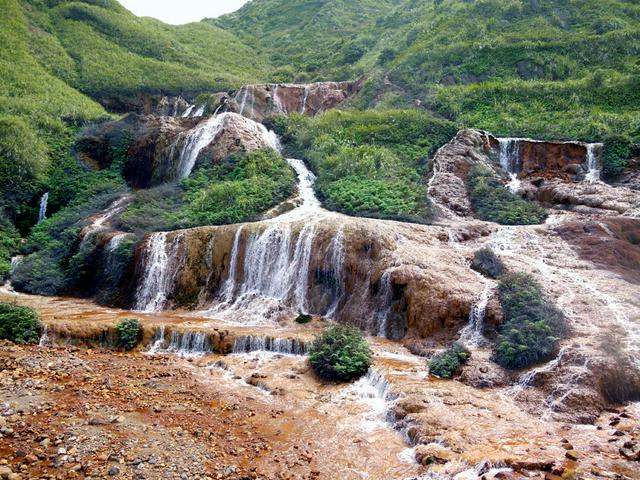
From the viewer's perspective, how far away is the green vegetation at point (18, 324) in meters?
13.4

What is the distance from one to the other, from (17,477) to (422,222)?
16485 mm

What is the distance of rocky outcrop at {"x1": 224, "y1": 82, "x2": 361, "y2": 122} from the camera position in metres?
38.8

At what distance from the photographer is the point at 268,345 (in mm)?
13898

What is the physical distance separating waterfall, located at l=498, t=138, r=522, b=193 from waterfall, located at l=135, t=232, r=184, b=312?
1649cm

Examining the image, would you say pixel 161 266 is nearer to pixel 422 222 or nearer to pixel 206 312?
pixel 206 312

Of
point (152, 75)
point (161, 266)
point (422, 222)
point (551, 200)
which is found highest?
point (152, 75)

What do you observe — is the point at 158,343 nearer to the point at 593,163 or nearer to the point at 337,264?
the point at 337,264

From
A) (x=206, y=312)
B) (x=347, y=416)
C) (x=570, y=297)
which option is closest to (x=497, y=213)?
(x=570, y=297)

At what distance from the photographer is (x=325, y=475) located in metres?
7.99

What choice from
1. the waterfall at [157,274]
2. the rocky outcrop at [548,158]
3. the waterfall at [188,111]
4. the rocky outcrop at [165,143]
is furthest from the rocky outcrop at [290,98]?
the waterfall at [157,274]

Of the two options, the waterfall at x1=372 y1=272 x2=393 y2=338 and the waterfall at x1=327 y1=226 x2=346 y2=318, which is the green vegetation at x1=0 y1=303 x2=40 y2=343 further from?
the waterfall at x1=372 y1=272 x2=393 y2=338

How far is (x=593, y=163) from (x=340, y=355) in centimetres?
1851

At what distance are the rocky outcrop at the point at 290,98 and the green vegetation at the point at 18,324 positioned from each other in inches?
1049

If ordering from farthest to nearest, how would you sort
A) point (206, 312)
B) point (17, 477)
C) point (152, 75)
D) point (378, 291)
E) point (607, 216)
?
point (152, 75) < point (607, 216) < point (206, 312) < point (378, 291) < point (17, 477)
